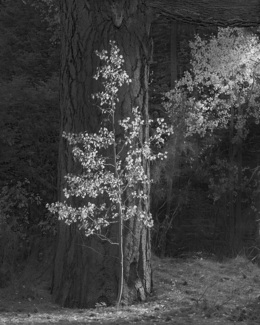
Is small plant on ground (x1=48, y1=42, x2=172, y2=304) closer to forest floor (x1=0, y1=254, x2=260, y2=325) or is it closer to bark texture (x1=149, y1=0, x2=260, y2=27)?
forest floor (x1=0, y1=254, x2=260, y2=325)

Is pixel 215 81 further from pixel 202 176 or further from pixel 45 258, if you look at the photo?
pixel 45 258

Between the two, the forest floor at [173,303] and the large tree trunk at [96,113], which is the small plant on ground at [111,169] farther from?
the forest floor at [173,303]

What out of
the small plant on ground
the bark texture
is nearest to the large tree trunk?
the small plant on ground

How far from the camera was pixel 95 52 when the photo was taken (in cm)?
908

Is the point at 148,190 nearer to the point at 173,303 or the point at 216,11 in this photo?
the point at 173,303

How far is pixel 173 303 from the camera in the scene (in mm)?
9180

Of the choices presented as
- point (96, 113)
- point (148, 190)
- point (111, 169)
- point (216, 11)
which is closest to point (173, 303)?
point (148, 190)

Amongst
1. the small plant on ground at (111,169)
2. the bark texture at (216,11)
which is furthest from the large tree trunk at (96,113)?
the bark texture at (216,11)

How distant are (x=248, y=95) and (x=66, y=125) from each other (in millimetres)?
7047

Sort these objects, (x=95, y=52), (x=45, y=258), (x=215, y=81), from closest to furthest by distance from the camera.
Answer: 1. (x=95, y=52)
2. (x=45, y=258)
3. (x=215, y=81)

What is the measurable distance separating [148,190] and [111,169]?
24.2 inches

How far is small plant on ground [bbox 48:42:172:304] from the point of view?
347 inches

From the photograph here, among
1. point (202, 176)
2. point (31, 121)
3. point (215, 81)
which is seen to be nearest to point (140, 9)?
point (31, 121)

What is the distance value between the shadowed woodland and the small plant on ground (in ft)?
0.60
